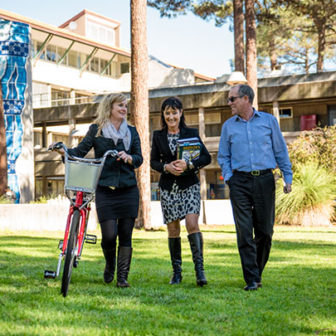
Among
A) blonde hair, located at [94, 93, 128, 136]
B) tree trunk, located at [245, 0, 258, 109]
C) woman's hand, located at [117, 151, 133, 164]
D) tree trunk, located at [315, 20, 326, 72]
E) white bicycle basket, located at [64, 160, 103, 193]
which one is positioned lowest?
white bicycle basket, located at [64, 160, 103, 193]

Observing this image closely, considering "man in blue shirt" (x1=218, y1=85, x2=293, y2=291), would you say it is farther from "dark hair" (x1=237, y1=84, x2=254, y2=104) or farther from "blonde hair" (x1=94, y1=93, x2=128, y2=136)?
"blonde hair" (x1=94, y1=93, x2=128, y2=136)

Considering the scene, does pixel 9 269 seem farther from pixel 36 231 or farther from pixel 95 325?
pixel 36 231

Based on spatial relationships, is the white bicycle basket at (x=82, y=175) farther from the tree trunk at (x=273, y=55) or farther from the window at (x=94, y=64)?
the window at (x=94, y=64)

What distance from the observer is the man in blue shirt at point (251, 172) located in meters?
6.09

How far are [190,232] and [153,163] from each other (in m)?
0.82

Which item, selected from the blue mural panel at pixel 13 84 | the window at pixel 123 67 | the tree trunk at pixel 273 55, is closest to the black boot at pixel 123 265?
the blue mural panel at pixel 13 84

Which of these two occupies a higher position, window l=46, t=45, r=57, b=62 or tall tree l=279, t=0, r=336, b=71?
window l=46, t=45, r=57, b=62

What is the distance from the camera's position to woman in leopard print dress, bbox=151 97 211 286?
6250 mm

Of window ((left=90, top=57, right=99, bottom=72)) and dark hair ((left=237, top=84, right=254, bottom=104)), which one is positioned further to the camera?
window ((left=90, top=57, right=99, bottom=72))

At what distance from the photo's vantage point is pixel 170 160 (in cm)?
648

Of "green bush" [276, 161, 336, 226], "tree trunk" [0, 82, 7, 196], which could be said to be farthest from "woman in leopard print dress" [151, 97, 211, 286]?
"tree trunk" [0, 82, 7, 196]

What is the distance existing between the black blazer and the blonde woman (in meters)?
0.30

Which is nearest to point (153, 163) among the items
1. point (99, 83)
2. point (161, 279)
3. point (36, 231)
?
point (161, 279)

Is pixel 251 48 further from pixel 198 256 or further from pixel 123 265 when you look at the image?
pixel 123 265
